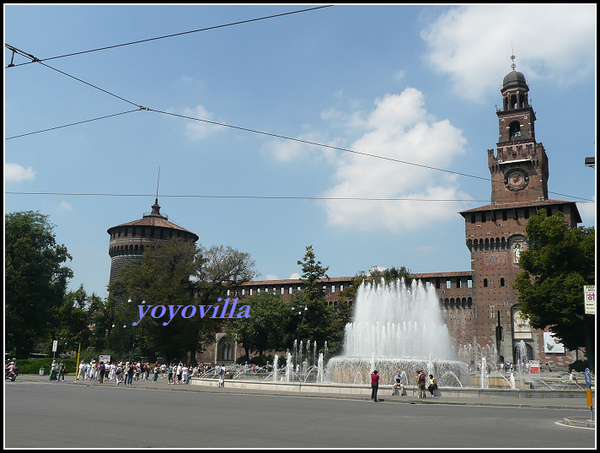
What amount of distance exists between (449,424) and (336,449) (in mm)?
4412

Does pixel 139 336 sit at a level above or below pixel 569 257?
below

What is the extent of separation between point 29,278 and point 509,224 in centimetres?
4441

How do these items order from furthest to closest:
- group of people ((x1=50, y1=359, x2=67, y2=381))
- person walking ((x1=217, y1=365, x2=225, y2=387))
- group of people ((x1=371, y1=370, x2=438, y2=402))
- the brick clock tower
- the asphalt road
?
1. the brick clock tower
2. group of people ((x1=50, y1=359, x2=67, y2=381))
3. person walking ((x1=217, y1=365, x2=225, y2=387))
4. group of people ((x1=371, y1=370, x2=438, y2=402))
5. the asphalt road

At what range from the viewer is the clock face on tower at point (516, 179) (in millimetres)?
53344

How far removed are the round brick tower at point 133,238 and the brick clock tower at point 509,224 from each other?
118 ft

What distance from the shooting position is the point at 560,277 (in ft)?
107

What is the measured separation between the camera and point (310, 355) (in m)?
46.4

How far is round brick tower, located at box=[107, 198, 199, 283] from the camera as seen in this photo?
64375mm

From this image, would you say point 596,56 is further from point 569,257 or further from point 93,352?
point 93,352

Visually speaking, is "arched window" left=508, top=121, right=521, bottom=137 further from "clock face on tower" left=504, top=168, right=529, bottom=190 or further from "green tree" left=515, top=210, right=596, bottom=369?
"green tree" left=515, top=210, right=596, bottom=369

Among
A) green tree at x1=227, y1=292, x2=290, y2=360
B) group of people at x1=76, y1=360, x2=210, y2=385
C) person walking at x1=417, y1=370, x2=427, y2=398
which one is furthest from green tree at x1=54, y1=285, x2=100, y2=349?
person walking at x1=417, y1=370, x2=427, y2=398

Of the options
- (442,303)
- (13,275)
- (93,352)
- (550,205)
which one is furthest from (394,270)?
(13,275)

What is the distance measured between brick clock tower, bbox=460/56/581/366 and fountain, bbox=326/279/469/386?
1770 cm

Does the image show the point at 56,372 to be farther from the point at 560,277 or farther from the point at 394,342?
the point at 560,277
